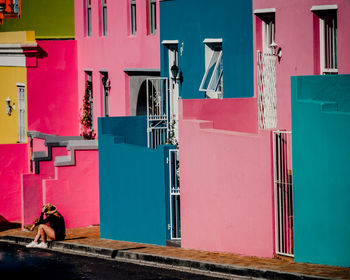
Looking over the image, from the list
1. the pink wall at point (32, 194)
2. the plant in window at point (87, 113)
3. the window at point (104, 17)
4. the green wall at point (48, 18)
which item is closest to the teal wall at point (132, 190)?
the pink wall at point (32, 194)

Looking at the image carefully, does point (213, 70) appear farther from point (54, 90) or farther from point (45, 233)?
point (54, 90)

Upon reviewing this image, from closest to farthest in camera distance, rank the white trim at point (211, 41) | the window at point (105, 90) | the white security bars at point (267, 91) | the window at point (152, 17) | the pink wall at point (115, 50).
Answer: the white security bars at point (267, 91) < the white trim at point (211, 41) < the window at point (152, 17) < the pink wall at point (115, 50) < the window at point (105, 90)

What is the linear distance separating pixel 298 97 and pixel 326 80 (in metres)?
0.52

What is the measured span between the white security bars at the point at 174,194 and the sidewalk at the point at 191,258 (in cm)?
46

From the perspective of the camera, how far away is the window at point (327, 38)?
18.1m

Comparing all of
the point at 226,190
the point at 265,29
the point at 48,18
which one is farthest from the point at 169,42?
the point at 226,190

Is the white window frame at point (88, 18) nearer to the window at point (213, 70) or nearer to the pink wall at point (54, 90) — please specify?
the pink wall at point (54, 90)

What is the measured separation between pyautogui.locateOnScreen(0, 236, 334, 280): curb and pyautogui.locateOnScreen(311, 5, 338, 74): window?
15.9ft

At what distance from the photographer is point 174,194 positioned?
18562 mm

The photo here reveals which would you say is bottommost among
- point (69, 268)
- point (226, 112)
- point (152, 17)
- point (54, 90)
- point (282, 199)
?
point (69, 268)

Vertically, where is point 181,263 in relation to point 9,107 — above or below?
below

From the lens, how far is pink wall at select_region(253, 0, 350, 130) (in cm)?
1758

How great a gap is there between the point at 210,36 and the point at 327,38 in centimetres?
425

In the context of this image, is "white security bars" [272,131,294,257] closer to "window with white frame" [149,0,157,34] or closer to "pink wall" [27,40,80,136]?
"window with white frame" [149,0,157,34]
